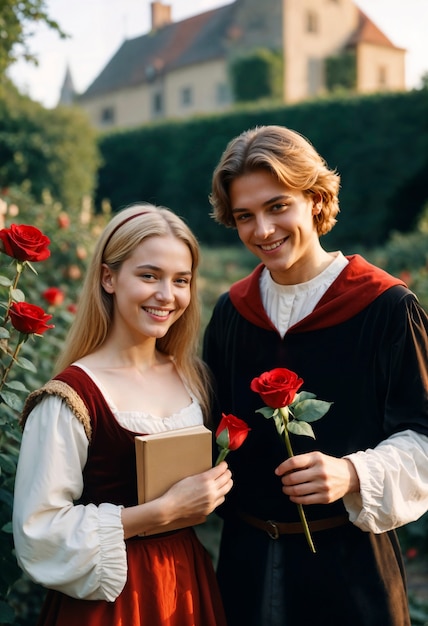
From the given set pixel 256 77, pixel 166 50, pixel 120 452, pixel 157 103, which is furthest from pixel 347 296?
pixel 166 50

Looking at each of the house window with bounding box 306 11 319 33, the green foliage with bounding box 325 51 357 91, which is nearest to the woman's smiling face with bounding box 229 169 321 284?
the green foliage with bounding box 325 51 357 91

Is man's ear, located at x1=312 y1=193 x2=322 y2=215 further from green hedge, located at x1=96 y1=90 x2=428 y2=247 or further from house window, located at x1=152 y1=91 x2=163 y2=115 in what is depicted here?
house window, located at x1=152 y1=91 x2=163 y2=115

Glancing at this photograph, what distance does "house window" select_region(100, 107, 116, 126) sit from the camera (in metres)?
37.5

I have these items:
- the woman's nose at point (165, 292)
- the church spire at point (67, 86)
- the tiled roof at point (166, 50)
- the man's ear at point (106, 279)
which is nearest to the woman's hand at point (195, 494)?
the woman's nose at point (165, 292)

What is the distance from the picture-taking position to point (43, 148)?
12.2 metres

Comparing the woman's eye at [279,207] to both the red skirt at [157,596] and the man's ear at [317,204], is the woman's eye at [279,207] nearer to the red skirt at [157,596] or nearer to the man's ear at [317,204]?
the man's ear at [317,204]

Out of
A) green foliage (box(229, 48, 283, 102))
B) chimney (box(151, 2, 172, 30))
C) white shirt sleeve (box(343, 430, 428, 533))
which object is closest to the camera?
white shirt sleeve (box(343, 430, 428, 533))

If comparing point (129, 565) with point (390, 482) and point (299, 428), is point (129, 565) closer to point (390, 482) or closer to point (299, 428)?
point (299, 428)

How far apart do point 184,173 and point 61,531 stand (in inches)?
661

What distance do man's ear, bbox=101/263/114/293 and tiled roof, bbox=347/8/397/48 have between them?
32.3 metres

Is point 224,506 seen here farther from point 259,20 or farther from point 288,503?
point 259,20

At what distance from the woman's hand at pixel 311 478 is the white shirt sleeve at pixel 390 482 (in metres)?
0.10

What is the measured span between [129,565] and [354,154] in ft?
46.8

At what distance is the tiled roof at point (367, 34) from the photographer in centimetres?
3198
